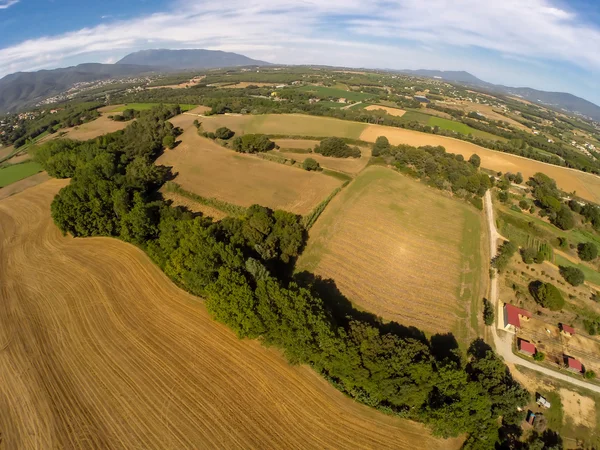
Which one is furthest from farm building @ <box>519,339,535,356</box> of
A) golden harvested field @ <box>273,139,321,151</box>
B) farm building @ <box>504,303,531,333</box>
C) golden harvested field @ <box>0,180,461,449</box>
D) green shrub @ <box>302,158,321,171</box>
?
golden harvested field @ <box>273,139,321,151</box>

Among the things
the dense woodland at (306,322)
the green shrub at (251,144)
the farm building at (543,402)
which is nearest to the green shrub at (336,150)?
the green shrub at (251,144)

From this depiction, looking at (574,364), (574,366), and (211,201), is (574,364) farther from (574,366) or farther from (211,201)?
(211,201)

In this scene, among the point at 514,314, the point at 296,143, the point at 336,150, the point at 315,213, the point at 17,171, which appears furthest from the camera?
the point at 296,143

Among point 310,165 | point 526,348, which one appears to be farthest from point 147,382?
point 310,165

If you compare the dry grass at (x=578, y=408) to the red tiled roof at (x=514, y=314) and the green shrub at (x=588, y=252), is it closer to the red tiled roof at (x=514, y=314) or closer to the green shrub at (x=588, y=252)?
the red tiled roof at (x=514, y=314)

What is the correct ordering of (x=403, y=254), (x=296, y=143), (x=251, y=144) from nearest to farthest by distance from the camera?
1. (x=403, y=254)
2. (x=251, y=144)
3. (x=296, y=143)

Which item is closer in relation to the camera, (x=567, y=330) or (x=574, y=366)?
(x=574, y=366)

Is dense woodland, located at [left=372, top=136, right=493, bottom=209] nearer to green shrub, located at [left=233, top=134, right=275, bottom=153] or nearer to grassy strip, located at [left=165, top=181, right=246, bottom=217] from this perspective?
green shrub, located at [left=233, top=134, right=275, bottom=153]
